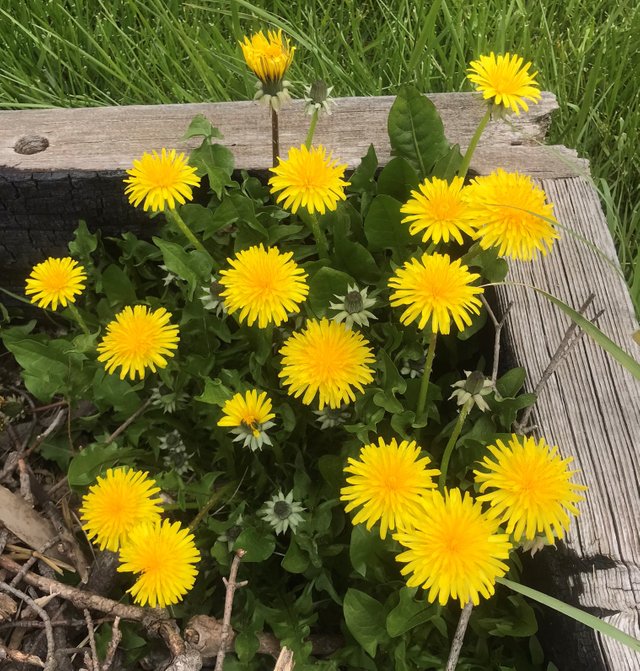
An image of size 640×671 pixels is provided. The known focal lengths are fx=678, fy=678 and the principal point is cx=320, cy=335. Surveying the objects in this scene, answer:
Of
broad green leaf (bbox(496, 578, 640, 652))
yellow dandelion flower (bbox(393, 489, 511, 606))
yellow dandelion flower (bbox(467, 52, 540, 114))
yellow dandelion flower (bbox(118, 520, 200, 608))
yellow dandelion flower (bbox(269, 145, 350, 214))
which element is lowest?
yellow dandelion flower (bbox(118, 520, 200, 608))

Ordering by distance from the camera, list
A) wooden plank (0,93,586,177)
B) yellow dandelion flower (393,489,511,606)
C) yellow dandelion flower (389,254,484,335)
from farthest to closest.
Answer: wooden plank (0,93,586,177), yellow dandelion flower (389,254,484,335), yellow dandelion flower (393,489,511,606)

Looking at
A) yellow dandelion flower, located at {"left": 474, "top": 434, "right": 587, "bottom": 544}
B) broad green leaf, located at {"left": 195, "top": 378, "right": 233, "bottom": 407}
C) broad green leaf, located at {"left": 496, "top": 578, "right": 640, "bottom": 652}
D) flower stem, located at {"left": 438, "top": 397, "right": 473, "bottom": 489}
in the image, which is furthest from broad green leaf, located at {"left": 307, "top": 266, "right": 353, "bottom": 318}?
broad green leaf, located at {"left": 496, "top": 578, "right": 640, "bottom": 652}

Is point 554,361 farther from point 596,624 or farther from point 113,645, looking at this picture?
point 113,645

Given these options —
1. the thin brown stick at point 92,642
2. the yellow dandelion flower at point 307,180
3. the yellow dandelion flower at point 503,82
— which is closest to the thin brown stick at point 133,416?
the thin brown stick at point 92,642

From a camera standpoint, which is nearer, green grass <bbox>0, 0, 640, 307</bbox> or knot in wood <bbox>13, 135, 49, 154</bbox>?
knot in wood <bbox>13, 135, 49, 154</bbox>

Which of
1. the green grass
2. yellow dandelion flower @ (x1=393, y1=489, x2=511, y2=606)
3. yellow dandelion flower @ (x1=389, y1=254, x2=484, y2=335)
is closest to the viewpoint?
yellow dandelion flower @ (x1=393, y1=489, x2=511, y2=606)

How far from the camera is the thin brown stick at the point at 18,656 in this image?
115cm

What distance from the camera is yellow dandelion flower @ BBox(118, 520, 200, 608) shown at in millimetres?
1013

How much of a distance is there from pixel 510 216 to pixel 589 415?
382mm

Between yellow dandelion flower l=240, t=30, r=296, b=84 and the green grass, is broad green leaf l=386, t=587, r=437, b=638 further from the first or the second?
the green grass

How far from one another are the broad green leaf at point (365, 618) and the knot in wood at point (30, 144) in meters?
1.13

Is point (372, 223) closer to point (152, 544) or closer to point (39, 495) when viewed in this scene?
point (152, 544)

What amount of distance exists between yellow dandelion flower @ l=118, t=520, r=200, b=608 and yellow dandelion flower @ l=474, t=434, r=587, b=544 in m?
0.46

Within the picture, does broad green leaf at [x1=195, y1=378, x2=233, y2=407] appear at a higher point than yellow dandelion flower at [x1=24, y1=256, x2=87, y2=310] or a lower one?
lower
